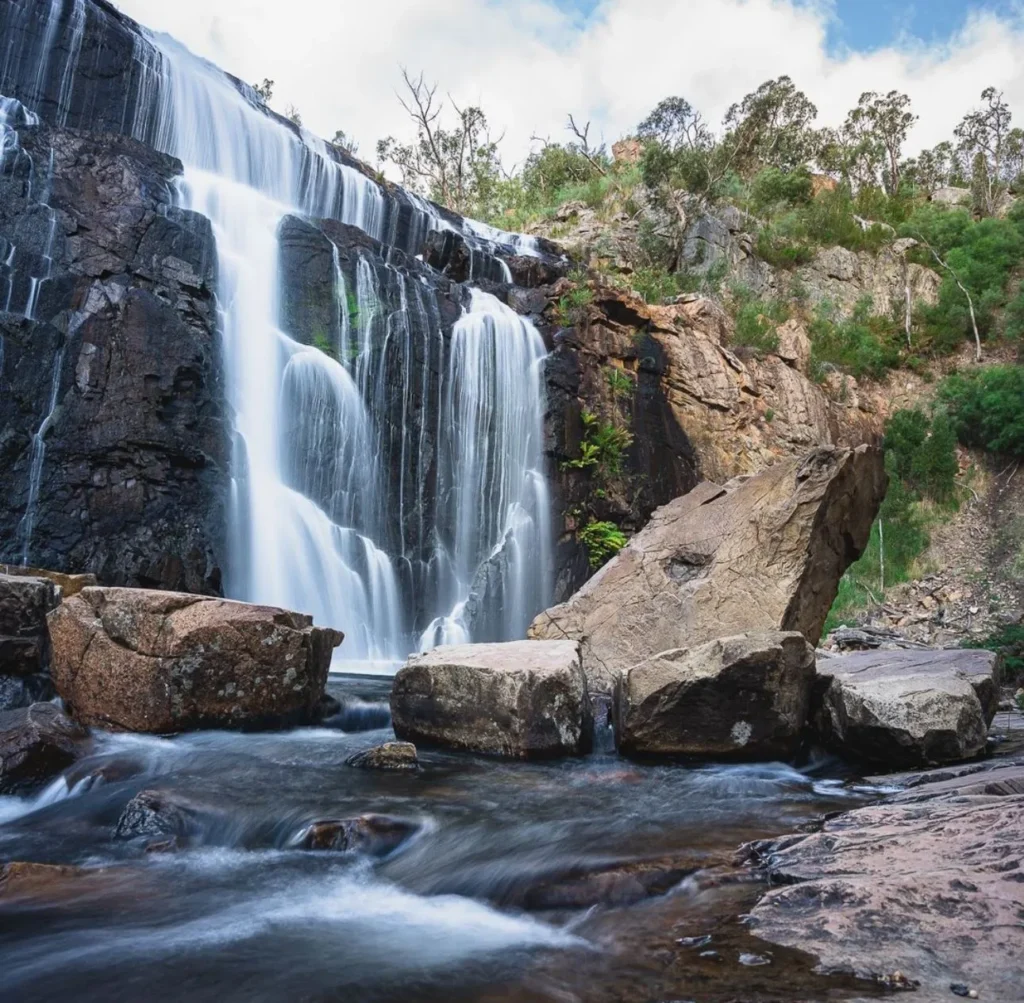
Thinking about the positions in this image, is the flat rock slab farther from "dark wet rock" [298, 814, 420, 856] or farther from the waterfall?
the waterfall

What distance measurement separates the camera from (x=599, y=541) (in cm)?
1585

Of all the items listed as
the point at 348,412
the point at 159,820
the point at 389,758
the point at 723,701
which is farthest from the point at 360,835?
the point at 348,412

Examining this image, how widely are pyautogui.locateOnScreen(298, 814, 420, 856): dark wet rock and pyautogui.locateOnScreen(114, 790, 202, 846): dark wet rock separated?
700 millimetres

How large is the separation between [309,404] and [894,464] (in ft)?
50.7

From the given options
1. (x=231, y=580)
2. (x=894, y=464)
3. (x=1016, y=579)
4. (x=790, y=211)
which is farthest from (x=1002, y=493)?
(x=231, y=580)

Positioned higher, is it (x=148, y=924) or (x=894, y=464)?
(x=894, y=464)

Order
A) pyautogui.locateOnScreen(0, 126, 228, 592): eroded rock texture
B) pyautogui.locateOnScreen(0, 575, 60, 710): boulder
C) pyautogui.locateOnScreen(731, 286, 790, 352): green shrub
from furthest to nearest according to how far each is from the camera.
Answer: pyautogui.locateOnScreen(731, 286, 790, 352): green shrub, pyautogui.locateOnScreen(0, 126, 228, 592): eroded rock texture, pyautogui.locateOnScreen(0, 575, 60, 710): boulder

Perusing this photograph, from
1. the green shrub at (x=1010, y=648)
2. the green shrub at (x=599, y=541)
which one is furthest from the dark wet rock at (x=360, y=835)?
the green shrub at (x=599, y=541)

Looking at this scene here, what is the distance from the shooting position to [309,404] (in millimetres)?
13266

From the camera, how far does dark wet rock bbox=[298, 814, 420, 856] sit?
429 centimetres

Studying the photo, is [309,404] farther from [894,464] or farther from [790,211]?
[790,211]

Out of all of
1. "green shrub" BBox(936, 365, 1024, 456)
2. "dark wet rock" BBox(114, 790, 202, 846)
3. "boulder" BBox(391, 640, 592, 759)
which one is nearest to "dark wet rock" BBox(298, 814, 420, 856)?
"dark wet rock" BBox(114, 790, 202, 846)

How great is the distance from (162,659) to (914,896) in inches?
217

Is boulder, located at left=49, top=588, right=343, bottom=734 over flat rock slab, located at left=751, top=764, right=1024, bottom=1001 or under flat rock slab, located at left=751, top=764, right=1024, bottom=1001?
over
